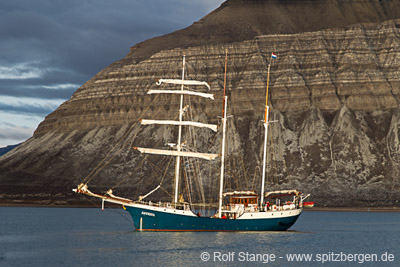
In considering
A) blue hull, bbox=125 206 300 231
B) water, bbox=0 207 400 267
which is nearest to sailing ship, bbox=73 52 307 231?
blue hull, bbox=125 206 300 231

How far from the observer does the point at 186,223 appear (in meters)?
85.2

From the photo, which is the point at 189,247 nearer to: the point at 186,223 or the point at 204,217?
the point at 186,223

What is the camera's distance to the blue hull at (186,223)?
85062mm

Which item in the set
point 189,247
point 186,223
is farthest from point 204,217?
point 189,247

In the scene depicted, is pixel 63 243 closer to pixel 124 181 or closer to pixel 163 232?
pixel 163 232

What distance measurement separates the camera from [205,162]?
604ft

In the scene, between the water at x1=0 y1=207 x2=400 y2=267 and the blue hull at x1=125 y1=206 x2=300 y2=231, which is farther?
the blue hull at x1=125 y1=206 x2=300 y2=231

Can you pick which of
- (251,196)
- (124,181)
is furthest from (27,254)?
(124,181)

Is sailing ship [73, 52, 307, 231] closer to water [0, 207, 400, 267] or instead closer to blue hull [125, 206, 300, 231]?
blue hull [125, 206, 300, 231]

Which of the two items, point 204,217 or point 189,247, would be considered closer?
point 189,247

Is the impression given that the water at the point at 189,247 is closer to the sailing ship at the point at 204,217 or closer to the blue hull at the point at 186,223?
the blue hull at the point at 186,223

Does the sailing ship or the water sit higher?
the sailing ship

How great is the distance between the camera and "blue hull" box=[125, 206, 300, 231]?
279 feet

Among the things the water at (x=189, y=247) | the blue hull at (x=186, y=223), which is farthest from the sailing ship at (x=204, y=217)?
the water at (x=189, y=247)
